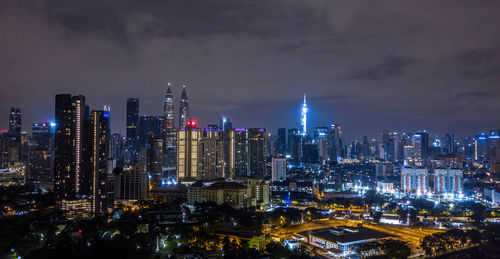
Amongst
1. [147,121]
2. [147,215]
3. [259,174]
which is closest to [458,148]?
[259,174]

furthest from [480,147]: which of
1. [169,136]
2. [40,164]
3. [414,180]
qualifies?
[40,164]

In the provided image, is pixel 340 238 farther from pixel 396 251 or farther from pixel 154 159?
pixel 154 159

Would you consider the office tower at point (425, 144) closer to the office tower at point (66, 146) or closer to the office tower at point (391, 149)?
the office tower at point (391, 149)

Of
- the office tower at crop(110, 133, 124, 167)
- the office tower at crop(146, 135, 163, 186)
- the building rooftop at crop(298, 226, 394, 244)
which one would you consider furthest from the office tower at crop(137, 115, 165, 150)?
the building rooftop at crop(298, 226, 394, 244)

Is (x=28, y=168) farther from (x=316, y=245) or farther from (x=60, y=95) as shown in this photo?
(x=316, y=245)

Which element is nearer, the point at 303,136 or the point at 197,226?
the point at 197,226

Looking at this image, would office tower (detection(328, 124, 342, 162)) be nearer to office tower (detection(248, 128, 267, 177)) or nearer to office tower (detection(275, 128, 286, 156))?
office tower (detection(275, 128, 286, 156))
